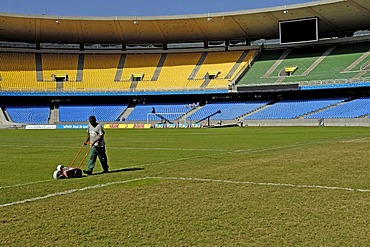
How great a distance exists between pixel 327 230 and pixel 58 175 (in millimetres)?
7421

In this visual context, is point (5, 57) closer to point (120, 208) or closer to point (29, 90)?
point (29, 90)

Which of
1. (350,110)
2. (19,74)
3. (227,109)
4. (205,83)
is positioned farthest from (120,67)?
Result: (350,110)

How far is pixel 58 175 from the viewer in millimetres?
11617

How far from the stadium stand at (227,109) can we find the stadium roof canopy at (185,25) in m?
10.8

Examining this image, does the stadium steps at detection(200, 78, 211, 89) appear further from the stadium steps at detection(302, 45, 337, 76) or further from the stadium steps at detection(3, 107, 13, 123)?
the stadium steps at detection(3, 107, 13, 123)

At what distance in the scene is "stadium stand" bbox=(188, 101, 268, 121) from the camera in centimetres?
6456

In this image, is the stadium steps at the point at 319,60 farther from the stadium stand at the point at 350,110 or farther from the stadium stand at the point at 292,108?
the stadium stand at the point at 350,110

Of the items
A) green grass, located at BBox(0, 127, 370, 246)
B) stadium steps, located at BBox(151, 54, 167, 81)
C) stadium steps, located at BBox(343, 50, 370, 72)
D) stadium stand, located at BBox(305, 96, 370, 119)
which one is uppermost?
stadium steps, located at BBox(151, 54, 167, 81)

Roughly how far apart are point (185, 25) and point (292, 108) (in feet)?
62.4

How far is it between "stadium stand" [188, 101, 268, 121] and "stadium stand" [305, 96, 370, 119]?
9767mm

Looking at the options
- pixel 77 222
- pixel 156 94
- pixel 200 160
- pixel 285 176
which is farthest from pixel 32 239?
pixel 156 94

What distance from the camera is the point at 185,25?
66688 mm

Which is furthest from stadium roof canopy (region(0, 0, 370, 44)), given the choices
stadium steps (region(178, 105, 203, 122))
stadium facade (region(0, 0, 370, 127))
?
stadium steps (region(178, 105, 203, 122))

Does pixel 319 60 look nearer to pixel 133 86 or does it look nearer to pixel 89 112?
pixel 133 86
